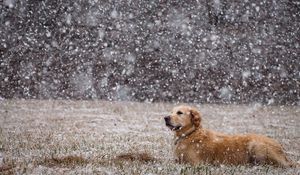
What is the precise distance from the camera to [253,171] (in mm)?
6812

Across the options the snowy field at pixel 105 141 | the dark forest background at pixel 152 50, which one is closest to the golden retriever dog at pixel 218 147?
the snowy field at pixel 105 141

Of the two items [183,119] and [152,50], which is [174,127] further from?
[152,50]

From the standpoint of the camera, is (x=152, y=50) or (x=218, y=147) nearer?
(x=218, y=147)

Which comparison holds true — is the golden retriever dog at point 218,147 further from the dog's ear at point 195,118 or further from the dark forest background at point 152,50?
the dark forest background at point 152,50

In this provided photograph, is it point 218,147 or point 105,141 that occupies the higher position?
point 218,147

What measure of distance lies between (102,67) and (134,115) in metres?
13.2

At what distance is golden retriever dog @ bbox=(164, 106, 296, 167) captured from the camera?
7.52 meters

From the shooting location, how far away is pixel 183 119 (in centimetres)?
773

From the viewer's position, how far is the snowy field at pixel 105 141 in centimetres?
657

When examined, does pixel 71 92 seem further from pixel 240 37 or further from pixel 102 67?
pixel 240 37

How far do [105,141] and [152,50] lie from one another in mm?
22377

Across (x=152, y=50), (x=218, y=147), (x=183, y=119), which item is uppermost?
(x=152, y=50)

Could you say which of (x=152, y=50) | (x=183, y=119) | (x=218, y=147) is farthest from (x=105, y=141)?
(x=152, y=50)

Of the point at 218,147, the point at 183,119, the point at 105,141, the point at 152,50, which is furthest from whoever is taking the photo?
the point at 152,50
